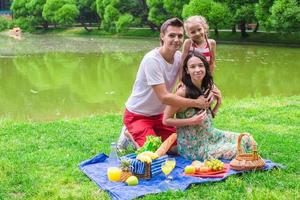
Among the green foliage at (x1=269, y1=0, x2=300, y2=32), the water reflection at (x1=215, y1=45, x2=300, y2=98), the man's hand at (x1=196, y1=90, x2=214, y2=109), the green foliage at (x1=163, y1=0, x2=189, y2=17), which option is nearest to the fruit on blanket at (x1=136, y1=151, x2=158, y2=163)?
the man's hand at (x1=196, y1=90, x2=214, y2=109)

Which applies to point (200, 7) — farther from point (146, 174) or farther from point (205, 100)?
point (146, 174)

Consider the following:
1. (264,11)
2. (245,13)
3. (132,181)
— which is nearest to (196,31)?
(132,181)

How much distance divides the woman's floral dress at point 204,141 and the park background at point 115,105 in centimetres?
51

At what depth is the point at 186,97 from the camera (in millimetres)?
4789

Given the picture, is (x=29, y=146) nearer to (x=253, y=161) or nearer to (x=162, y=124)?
(x=162, y=124)

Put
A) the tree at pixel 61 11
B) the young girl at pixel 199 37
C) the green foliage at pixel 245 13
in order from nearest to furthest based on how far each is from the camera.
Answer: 1. the young girl at pixel 199 37
2. the green foliage at pixel 245 13
3. the tree at pixel 61 11

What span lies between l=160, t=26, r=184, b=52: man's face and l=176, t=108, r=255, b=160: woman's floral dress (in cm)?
63

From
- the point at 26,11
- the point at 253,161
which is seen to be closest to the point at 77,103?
the point at 253,161

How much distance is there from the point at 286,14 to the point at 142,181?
2155 cm

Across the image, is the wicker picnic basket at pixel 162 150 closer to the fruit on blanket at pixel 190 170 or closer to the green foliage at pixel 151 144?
the green foliage at pixel 151 144

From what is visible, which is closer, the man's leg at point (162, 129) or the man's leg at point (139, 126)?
the man's leg at point (139, 126)

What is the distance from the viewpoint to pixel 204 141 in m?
4.87

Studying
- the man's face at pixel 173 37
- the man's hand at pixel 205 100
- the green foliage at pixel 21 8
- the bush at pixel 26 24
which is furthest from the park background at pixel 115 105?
the green foliage at pixel 21 8

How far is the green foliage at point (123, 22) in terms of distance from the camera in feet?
127
